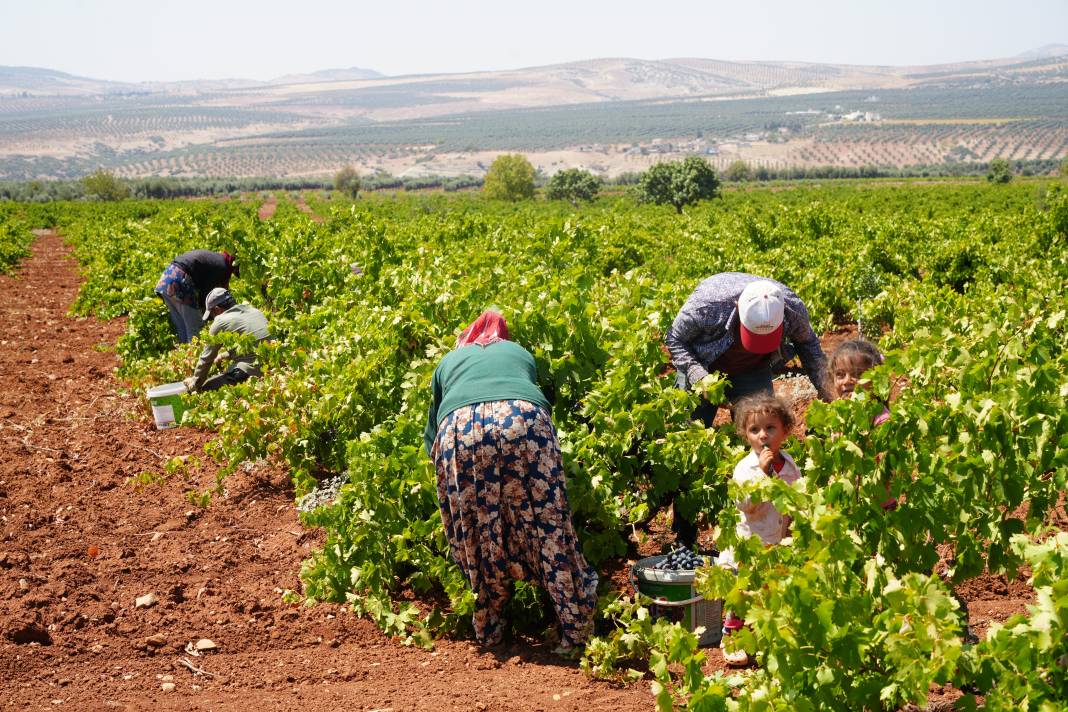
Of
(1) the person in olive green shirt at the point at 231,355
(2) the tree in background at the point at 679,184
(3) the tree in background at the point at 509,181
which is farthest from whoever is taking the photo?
(3) the tree in background at the point at 509,181

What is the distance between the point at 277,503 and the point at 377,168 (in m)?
185

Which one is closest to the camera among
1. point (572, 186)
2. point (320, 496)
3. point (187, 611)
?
point (187, 611)

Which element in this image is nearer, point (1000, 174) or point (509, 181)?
point (1000, 174)

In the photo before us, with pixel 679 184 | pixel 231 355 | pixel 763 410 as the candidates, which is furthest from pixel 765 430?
pixel 679 184

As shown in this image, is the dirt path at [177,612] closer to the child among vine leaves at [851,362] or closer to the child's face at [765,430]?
the child's face at [765,430]

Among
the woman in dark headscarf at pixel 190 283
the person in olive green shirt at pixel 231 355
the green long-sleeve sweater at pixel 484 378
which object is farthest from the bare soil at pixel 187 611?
the woman in dark headscarf at pixel 190 283

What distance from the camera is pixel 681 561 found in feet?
13.3

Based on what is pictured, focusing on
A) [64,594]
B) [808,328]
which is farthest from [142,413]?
[808,328]

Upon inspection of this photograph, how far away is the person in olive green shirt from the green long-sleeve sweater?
3747mm

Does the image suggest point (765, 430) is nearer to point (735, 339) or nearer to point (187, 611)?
point (735, 339)

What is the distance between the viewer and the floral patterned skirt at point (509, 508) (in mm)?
3770

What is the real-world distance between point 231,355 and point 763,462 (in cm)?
506

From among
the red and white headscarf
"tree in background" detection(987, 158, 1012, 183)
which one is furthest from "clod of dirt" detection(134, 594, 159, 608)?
"tree in background" detection(987, 158, 1012, 183)

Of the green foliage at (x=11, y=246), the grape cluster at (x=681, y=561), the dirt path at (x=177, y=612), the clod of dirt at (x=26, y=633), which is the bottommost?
the green foliage at (x=11, y=246)
